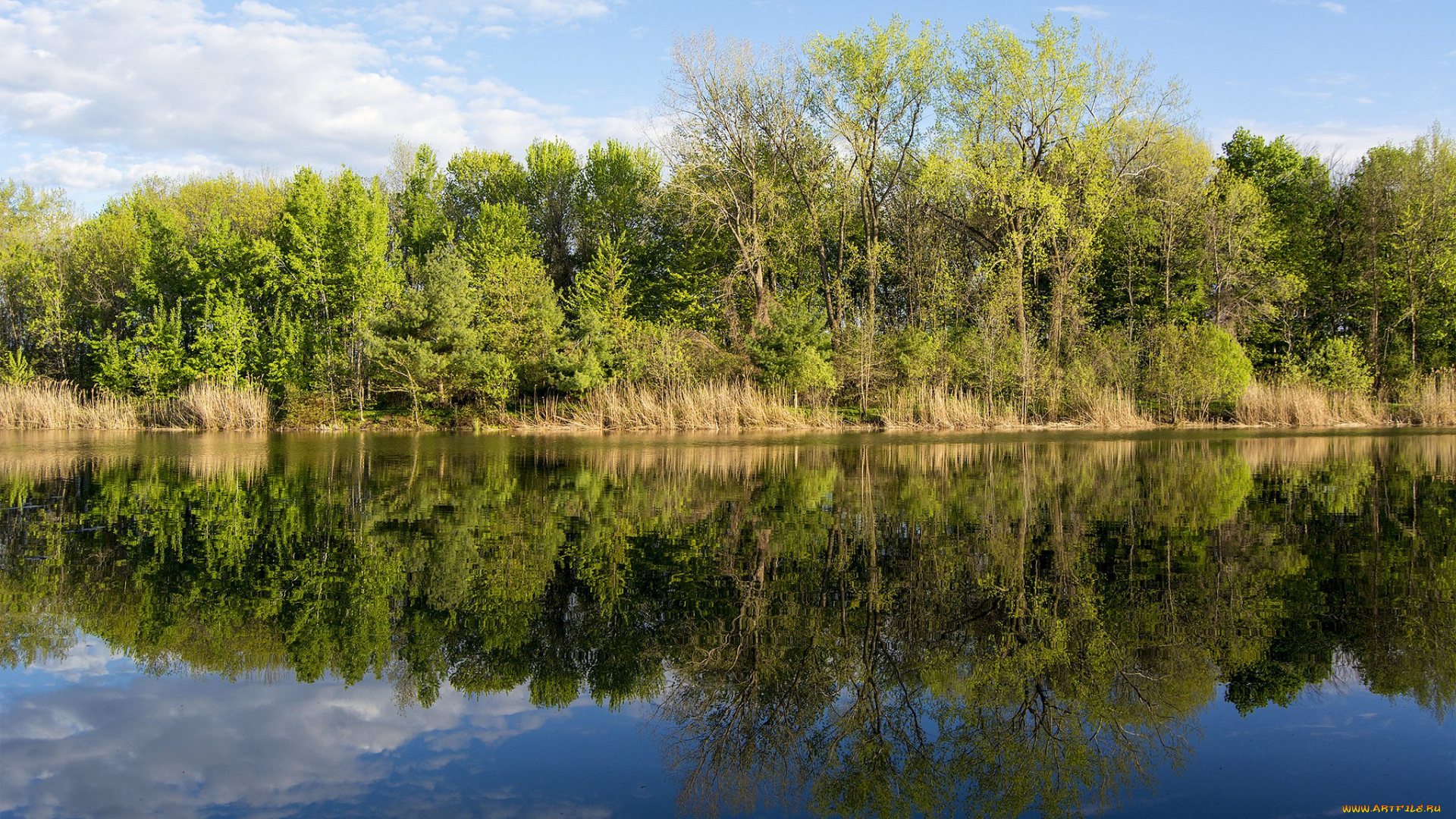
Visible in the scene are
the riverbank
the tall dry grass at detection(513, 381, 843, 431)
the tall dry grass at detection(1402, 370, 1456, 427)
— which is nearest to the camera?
the tall dry grass at detection(513, 381, 843, 431)

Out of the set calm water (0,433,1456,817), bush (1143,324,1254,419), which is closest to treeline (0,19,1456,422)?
bush (1143,324,1254,419)

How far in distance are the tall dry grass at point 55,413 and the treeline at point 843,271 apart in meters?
3.18

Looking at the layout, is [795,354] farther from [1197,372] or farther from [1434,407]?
[1434,407]

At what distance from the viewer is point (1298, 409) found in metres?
29.5

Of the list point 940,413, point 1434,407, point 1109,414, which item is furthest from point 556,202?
point 1434,407

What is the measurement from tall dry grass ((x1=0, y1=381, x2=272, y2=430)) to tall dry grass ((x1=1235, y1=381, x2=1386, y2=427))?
110 ft

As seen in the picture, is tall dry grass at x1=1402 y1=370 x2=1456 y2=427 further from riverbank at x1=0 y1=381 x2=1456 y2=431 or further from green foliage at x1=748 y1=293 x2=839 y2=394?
green foliage at x1=748 y1=293 x2=839 y2=394

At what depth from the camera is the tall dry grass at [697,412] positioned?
28469 mm

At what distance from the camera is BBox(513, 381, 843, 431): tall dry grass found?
28.5 meters

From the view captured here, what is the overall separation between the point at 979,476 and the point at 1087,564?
271 inches

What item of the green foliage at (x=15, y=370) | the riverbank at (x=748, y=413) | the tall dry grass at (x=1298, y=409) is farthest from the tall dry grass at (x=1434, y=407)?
the green foliage at (x=15, y=370)

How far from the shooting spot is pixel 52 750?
13.9 feet

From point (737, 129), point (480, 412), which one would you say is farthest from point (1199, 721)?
point (737, 129)

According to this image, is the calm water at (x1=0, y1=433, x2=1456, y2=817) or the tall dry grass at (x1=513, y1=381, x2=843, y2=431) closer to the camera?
the calm water at (x1=0, y1=433, x2=1456, y2=817)
